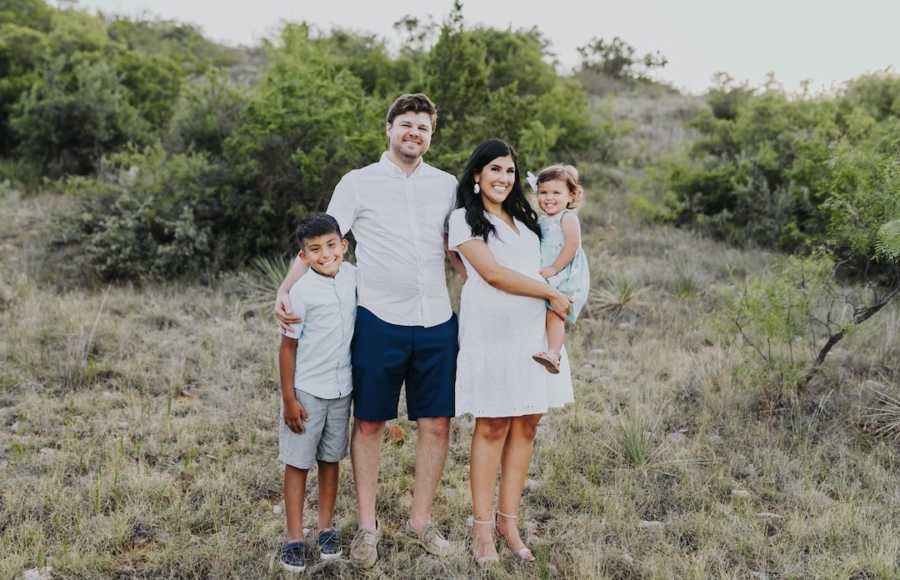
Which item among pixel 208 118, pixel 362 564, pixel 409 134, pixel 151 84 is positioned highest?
pixel 151 84

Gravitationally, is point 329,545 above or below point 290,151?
below

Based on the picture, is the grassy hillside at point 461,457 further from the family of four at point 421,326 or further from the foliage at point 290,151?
the foliage at point 290,151

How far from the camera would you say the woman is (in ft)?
12.6

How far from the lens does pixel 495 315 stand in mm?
3838

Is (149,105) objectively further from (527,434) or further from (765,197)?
(527,434)

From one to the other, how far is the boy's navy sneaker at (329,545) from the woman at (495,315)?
2.42ft

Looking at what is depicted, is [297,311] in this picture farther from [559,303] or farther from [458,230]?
[559,303]

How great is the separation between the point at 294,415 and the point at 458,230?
4.01ft

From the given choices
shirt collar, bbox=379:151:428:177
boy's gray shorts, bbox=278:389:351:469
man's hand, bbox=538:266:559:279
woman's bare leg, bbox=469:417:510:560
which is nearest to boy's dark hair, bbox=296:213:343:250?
shirt collar, bbox=379:151:428:177

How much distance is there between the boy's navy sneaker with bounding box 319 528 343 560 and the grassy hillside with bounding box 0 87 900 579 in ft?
0.21

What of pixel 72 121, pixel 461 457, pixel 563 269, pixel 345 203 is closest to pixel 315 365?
pixel 345 203

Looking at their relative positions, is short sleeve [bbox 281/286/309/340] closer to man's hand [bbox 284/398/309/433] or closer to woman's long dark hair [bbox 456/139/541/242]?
man's hand [bbox 284/398/309/433]

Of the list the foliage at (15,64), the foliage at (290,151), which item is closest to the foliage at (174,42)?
the foliage at (15,64)

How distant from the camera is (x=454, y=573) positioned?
3908 millimetres
